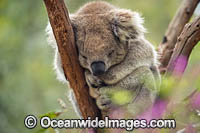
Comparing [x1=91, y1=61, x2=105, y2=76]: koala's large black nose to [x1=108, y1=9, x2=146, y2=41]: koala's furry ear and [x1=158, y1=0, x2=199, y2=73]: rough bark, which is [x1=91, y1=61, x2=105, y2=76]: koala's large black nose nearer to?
[x1=108, y1=9, x2=146, y2=41]: koala's furry ear

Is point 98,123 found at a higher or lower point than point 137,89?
lower

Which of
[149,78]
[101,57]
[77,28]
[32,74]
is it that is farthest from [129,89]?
[32,74]

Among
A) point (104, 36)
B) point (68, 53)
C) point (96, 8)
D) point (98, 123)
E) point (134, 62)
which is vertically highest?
point (96, 8)

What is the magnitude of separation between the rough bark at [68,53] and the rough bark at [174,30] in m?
1.81

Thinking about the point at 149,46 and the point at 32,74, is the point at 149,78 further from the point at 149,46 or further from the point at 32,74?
the point at 32,74

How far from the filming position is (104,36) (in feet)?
13.7

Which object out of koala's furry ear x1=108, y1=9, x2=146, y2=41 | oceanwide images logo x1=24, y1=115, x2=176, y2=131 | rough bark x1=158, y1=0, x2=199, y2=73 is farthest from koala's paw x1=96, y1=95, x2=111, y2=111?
rough bark x1=158, y1=0, x2=199, y2=73

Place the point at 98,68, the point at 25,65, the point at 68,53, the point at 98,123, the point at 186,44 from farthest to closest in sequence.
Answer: the point at 25,65 < the point at 98,123 < the point at 98,68 < the point at 68,53 < the point at 186,44

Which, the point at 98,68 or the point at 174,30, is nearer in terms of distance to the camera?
the point at 98,68

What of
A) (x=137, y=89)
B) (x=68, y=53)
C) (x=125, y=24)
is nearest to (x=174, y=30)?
(x=125, y=24)

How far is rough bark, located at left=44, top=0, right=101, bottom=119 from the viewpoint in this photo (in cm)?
356

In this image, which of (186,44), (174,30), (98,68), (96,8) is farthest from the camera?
(174,30)

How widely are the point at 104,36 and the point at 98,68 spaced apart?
0.44 meters

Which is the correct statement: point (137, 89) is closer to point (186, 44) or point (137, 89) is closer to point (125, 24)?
point (125, 24)
